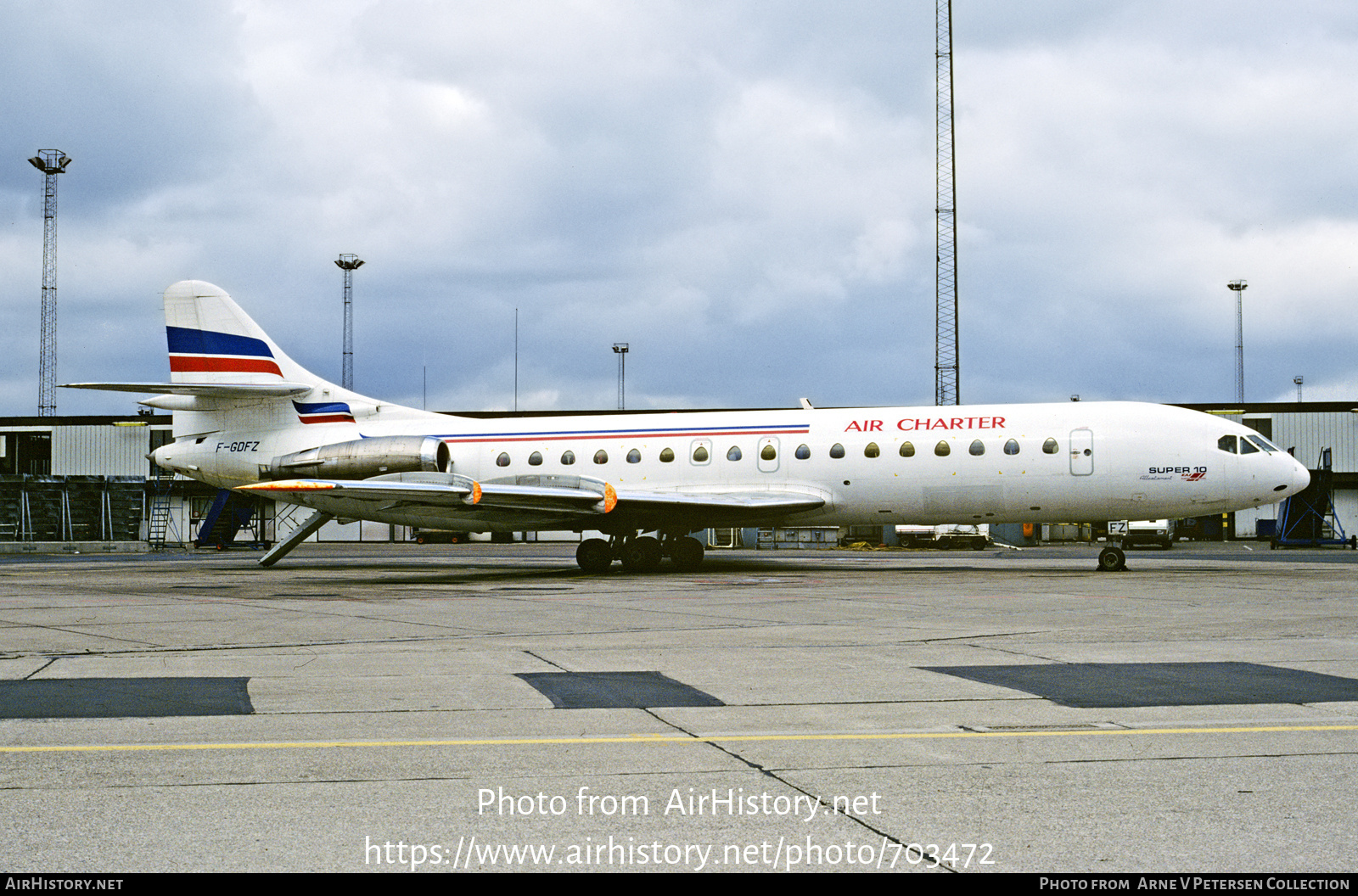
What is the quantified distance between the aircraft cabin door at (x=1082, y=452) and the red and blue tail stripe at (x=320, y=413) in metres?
18.5

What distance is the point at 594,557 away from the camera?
92.0ft

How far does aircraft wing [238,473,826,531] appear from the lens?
2555cm

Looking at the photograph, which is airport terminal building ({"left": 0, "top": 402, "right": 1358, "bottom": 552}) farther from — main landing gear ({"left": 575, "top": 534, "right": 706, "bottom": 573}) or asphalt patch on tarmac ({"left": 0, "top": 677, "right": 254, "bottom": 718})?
asphalt patch on tarmac ({"left": 0, "top": 677, "right": 254, "bottom": 718})

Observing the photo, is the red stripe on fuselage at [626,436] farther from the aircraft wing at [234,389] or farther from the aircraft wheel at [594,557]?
the aircraft wing at [234,389]

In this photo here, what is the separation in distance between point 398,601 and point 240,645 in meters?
6.30

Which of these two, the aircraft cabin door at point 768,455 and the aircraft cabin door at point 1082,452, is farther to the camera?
the aircraft cabin door at point 768,455

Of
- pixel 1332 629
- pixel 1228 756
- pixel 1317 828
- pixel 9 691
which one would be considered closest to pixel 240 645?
pixel 9 691

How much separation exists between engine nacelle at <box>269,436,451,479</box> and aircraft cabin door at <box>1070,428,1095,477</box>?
49.3ft

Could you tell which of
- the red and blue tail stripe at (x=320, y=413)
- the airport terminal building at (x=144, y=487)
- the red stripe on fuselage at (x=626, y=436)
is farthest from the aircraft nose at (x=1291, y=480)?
the airport terminal building at (x=144, y=487)

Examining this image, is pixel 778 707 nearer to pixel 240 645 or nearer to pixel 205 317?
pixel 240 645

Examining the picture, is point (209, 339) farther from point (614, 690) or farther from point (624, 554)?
point (614, 690)

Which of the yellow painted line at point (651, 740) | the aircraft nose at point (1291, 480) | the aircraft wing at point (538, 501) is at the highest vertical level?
the aircraft nose at point (1291, 480)

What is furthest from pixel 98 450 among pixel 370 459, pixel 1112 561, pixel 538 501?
pixel 1112 561

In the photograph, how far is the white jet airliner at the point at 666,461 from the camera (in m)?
25.3
